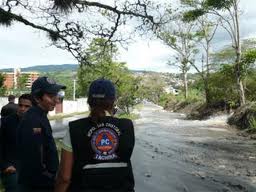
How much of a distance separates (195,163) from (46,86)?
11825 millimetres

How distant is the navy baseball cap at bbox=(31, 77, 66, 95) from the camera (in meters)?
3.99

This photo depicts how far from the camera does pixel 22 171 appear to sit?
12.7 ft

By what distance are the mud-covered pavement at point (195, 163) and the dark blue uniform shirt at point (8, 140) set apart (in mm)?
5224

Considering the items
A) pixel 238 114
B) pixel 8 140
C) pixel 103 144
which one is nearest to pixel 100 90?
pixel 103 144

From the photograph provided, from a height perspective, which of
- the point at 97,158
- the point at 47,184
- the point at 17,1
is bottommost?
the point at 47,184

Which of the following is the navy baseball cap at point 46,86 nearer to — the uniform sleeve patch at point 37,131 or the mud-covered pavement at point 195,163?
the uniform sleeve patch at point 37,131

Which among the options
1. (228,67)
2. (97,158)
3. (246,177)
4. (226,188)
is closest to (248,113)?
(228,67)

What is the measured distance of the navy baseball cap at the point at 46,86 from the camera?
157 inches

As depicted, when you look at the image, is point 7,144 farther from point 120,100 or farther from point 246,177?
point 120,100

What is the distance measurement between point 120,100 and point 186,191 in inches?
1265

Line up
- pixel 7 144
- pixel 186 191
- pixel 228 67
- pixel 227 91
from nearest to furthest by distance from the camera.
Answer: pixel 7 144
pixel 186 191
pixel 228 67
pixel 227 91

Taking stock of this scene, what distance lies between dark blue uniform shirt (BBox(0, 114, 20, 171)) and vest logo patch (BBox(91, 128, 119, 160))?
7.33ft

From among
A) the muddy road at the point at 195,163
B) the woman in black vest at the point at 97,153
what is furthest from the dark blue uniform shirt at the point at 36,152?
the muddy road at the point at 195,163

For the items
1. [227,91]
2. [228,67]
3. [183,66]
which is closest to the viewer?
[228,67]
